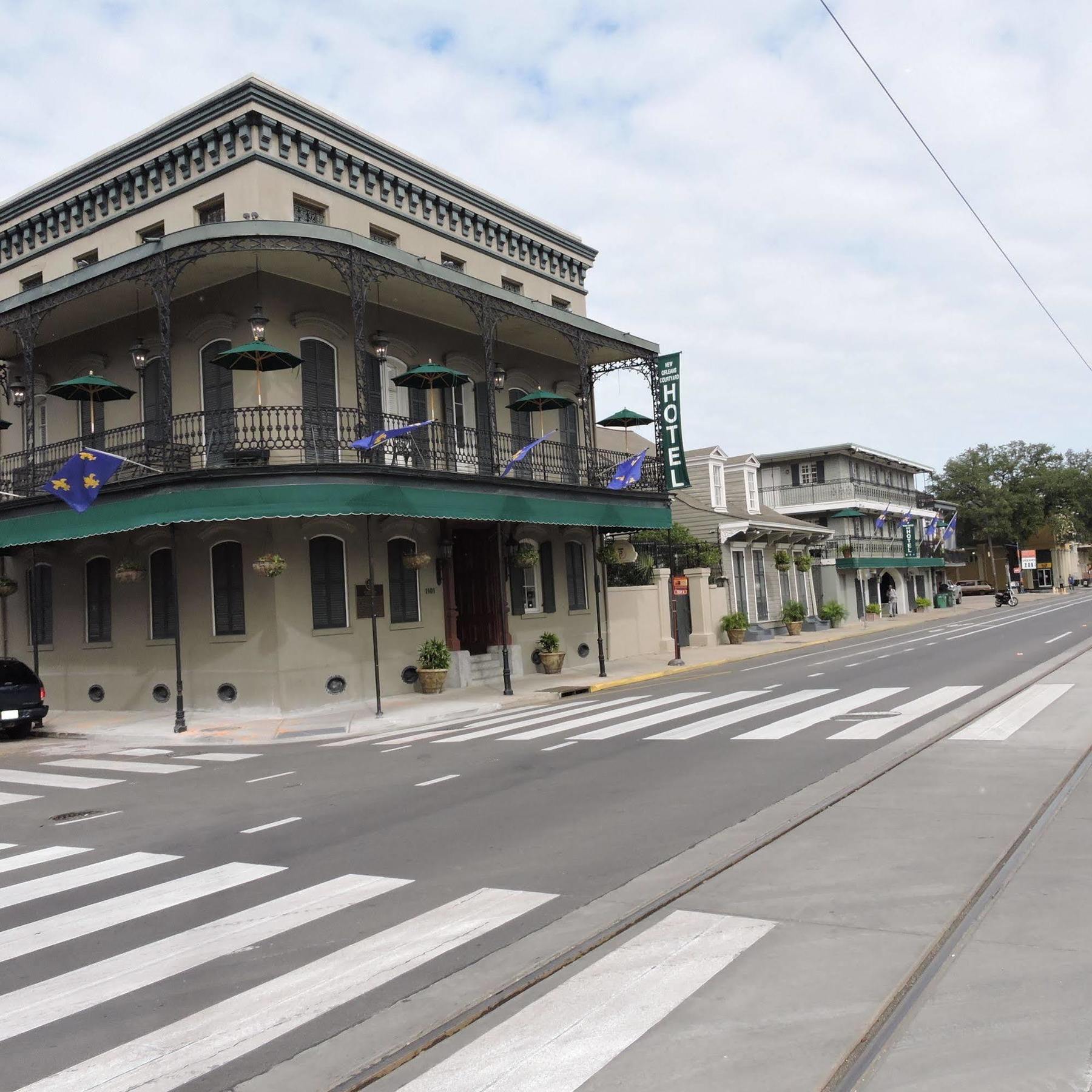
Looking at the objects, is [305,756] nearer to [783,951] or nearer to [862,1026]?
[783,951]

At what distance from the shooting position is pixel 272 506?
18.6 metres

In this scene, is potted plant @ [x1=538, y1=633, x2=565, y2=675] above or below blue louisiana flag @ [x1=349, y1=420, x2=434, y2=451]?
below

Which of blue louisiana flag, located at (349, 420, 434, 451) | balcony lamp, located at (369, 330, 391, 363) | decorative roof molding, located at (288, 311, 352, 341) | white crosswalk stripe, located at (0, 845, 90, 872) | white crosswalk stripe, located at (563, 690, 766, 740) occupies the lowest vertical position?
white crosswalk stripe, located at (0, 845, 90, 872)

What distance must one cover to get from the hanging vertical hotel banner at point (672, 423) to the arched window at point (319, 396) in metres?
9.56

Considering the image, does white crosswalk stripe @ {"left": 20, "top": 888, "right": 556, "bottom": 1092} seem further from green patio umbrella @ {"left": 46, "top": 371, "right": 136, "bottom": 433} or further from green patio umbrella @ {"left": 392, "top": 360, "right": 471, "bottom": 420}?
green patio umbrella @ {"left": 46, "top": 371, "right": 136, "bottom": 433}

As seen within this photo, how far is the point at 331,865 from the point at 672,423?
21.3 metres

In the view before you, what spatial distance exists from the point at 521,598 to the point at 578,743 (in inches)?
512

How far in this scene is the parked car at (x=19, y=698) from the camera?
732 inches

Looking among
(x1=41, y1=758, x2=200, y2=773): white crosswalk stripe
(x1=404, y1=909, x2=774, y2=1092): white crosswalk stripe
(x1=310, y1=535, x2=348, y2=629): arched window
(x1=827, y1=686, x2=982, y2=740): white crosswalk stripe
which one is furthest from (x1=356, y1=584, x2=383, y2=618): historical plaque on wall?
(x1=404, y1=909, x2=774, y2=1092): white crosswalk stripe

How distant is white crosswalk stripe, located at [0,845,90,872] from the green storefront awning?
33.2 feet

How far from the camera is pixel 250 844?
853cm

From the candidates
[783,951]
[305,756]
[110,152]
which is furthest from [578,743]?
[110,152]

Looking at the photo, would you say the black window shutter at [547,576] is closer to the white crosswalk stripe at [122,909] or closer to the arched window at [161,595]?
the arched window at [161,595]

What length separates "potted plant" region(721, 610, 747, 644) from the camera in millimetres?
36344
